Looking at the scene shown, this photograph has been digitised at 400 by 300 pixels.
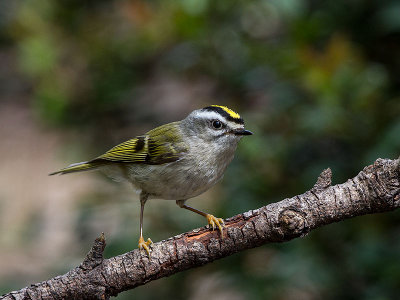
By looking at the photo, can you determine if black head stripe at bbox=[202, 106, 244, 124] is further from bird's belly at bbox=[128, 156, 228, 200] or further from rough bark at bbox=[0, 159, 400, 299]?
rough bark at bbox=[0, 159, 400, 299]

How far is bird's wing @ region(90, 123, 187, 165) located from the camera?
325 cm

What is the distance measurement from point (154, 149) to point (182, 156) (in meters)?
0.26

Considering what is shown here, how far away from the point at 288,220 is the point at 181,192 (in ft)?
3.04

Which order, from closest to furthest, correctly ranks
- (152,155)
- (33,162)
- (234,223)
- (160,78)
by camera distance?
1. (234,223)
2. (152,155)
3. (160,78)
4. (33,162)

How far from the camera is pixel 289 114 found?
3.81 m

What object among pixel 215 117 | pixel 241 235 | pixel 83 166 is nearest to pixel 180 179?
pixel 215 117

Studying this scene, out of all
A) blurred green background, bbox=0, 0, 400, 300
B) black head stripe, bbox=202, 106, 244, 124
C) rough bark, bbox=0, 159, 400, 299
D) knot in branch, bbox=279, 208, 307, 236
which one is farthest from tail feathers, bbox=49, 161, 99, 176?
knot in branch, bbox=279, 208, 307, 236

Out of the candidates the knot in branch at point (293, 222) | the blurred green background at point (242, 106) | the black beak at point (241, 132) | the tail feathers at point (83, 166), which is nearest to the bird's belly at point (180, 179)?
the black beak at point (241, 132)

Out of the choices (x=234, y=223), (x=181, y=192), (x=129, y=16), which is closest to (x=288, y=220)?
(x=234, y=223)

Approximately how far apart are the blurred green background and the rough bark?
31.8 inches

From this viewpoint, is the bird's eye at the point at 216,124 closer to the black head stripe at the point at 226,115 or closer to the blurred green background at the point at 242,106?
the black head stripe at the point at 226,115

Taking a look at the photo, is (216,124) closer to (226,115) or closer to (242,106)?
(226,115)

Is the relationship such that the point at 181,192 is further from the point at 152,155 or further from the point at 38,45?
the point at 38,45

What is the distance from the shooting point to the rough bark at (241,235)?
2.32m
